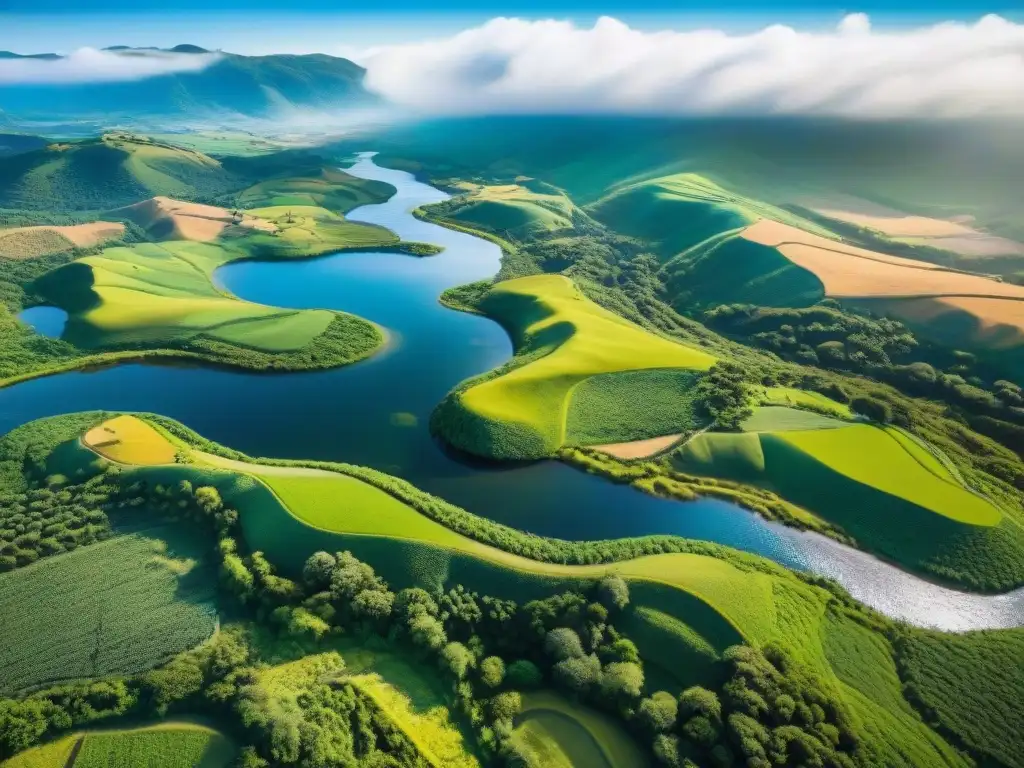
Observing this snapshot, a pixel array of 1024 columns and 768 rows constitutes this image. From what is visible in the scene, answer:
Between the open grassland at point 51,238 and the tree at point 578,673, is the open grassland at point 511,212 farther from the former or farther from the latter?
the tree at point 578,673

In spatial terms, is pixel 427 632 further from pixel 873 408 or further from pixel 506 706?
pixel 873 408

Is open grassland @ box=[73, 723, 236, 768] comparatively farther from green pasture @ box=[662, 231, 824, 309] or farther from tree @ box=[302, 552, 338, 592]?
green pasture @ box=[662, 231, 824, 309]

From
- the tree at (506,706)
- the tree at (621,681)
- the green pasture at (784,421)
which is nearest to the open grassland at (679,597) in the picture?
the tree at (621,681)

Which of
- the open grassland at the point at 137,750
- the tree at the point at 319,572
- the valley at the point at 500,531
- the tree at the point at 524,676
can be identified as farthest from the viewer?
the tree at the point at 319,572

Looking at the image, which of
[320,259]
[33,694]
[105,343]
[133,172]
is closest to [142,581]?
[33,694]

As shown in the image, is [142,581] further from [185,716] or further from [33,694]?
[185,716]

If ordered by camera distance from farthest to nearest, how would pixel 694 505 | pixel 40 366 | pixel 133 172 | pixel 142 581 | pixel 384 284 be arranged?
pixel 133 172 → pixel 384 284 → pixel 40 366 → pixel 694 505 → pixel 142 581

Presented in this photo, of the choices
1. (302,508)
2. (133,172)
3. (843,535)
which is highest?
(133,172)
